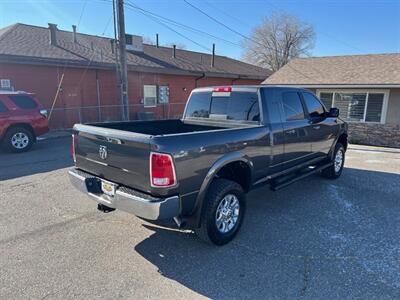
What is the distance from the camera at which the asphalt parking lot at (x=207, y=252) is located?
8.89 ft

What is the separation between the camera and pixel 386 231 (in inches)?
153

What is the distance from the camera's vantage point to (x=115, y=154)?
3.19 meters

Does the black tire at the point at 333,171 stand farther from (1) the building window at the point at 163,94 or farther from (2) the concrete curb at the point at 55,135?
(1) the building window at the point at 163,94

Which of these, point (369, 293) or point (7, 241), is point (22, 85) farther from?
point (369, 293)

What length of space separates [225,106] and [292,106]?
118 centimetres


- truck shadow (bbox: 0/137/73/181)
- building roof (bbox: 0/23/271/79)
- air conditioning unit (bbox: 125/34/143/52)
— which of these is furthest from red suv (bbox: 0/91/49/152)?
air conditioning unit (bbox: 125/34/143/52)

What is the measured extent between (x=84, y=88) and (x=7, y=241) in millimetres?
12239

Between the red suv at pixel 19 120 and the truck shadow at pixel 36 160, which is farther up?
the red suv at pixel 19 120

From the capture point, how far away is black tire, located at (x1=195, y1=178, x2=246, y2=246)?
3256 mm

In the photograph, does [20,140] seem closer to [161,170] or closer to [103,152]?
[103,152]

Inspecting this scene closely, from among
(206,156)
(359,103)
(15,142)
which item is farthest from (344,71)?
(15,142)

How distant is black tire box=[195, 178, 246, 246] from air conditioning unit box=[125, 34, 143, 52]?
1712cm

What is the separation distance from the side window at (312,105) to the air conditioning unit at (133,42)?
15.5 m

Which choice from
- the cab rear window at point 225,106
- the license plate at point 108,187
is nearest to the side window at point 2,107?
the cab rear window at point 225,106
